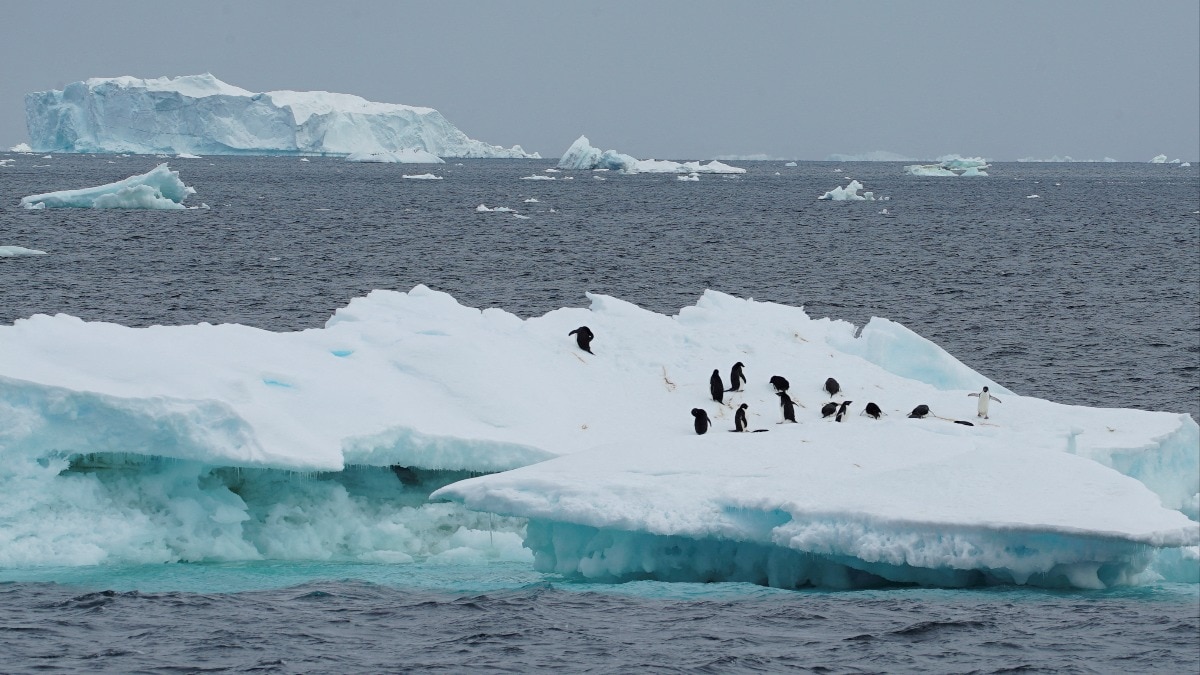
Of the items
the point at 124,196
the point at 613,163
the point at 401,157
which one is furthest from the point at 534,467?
the point at 401,157

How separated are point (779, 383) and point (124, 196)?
160 feet

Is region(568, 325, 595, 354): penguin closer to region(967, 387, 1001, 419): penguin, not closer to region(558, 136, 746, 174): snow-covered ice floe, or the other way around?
region(967, 387, 1001, 419): penguin

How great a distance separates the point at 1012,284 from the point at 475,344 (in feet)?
91.8

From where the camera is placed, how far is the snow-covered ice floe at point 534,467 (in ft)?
36.9

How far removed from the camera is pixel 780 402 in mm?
16094

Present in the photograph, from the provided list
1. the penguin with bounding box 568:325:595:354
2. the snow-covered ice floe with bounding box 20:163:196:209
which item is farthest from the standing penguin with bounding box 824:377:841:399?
the snow-covered ice floe with bounding box 20:163:196:209

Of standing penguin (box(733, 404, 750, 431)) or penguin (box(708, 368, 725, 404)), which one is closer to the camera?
standing penguin (box(733, 404, 750, 431))

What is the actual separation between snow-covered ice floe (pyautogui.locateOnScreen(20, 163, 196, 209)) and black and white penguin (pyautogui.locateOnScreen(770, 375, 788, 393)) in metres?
45.5

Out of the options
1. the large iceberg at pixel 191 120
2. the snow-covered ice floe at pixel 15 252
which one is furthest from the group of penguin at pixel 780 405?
the large iceberg at pixel 191 120

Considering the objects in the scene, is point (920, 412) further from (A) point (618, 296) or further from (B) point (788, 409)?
(A) point (618, 296)

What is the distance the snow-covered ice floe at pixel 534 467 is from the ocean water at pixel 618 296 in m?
0.42

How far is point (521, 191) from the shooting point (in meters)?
100

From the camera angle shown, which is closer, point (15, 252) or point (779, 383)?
point (779, 383)

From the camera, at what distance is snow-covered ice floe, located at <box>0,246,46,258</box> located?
3841 centimetres
